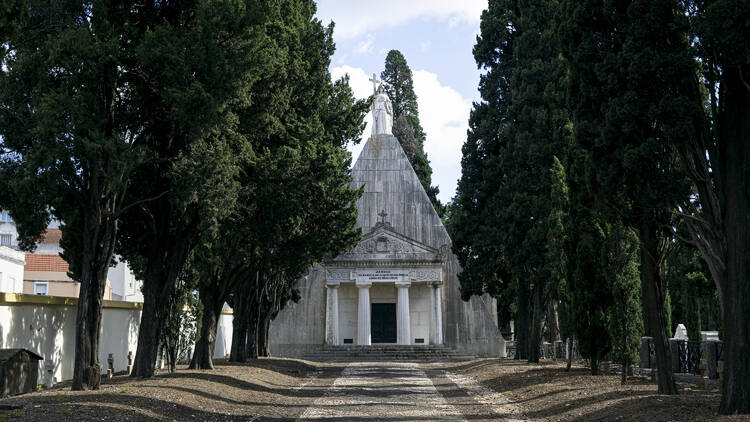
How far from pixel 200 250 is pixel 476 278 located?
16166 millimetres

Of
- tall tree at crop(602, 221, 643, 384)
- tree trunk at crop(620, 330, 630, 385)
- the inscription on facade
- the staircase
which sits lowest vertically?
the staircase

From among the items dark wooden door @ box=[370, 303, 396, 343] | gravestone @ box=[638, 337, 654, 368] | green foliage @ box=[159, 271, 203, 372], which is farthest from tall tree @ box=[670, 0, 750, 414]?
dark wooden door @ box=[370, 303, 396, 343]

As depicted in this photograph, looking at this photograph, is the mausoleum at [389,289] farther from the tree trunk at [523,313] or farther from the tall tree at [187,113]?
the tall tree at [187,113]

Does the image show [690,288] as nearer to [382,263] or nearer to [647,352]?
[647,352]

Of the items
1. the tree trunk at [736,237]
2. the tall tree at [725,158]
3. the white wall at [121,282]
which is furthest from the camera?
the white wall at [121,282]

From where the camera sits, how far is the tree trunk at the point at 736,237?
32.6ft

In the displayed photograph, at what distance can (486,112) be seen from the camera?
3225cm

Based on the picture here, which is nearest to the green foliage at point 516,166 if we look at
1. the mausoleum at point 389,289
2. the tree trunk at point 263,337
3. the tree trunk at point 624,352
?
the tree trunk at point 624,352

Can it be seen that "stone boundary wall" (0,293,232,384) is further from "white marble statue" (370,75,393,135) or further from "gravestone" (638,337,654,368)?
"white marble statue" (370,75,393,135)

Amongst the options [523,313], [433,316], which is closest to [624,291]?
[523,313]

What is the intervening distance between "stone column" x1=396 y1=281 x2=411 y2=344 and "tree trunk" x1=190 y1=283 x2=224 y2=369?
21.8m

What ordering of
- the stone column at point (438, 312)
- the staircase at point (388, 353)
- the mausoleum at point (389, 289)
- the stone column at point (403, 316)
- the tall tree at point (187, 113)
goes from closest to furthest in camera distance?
the tall tree at point (187, 113), the staircase at point (388, 353), the stone column at point (403, 316), the mausoleum at point (389, 289), the stone column at point (438, 312)

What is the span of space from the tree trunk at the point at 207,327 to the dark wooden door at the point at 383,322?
24.3m

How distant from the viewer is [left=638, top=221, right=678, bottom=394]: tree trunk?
13.3 m
